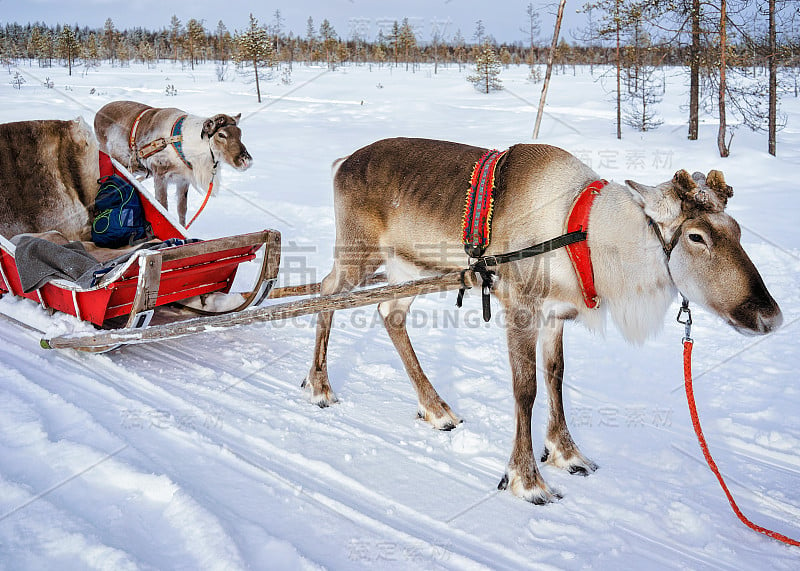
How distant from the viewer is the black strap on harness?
295 centimetres

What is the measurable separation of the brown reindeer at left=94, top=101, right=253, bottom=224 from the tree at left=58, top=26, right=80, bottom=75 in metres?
27.2

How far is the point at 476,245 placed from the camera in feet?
10.8

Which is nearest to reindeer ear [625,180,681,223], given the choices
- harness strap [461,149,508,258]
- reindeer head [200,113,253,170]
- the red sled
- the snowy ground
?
harness strap [461,149,508,258]

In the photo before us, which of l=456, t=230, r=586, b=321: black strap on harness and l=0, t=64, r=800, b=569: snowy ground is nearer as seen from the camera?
l=0, t=64, r=800, b=569: snowy ground

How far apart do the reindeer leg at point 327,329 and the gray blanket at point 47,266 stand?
1421 mm

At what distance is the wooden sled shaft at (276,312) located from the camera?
3219 mm

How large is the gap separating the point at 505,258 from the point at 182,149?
5996mm

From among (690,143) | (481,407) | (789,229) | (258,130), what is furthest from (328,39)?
(481,407)

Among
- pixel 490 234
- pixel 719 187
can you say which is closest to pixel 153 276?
pixel 490 234

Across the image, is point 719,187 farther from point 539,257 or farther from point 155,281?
point 155,281

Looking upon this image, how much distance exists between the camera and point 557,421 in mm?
3383

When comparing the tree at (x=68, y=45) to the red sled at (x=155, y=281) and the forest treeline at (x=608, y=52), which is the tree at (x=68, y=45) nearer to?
the forest treeline at (x=608, y=52)

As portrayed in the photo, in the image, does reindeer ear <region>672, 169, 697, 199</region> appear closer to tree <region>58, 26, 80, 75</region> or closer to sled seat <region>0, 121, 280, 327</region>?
sled seat <region>0, 121, 280, 327</region>

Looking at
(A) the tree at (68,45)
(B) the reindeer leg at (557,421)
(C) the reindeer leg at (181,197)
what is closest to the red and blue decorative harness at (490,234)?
(B) the reindeer leg at (557,421)
